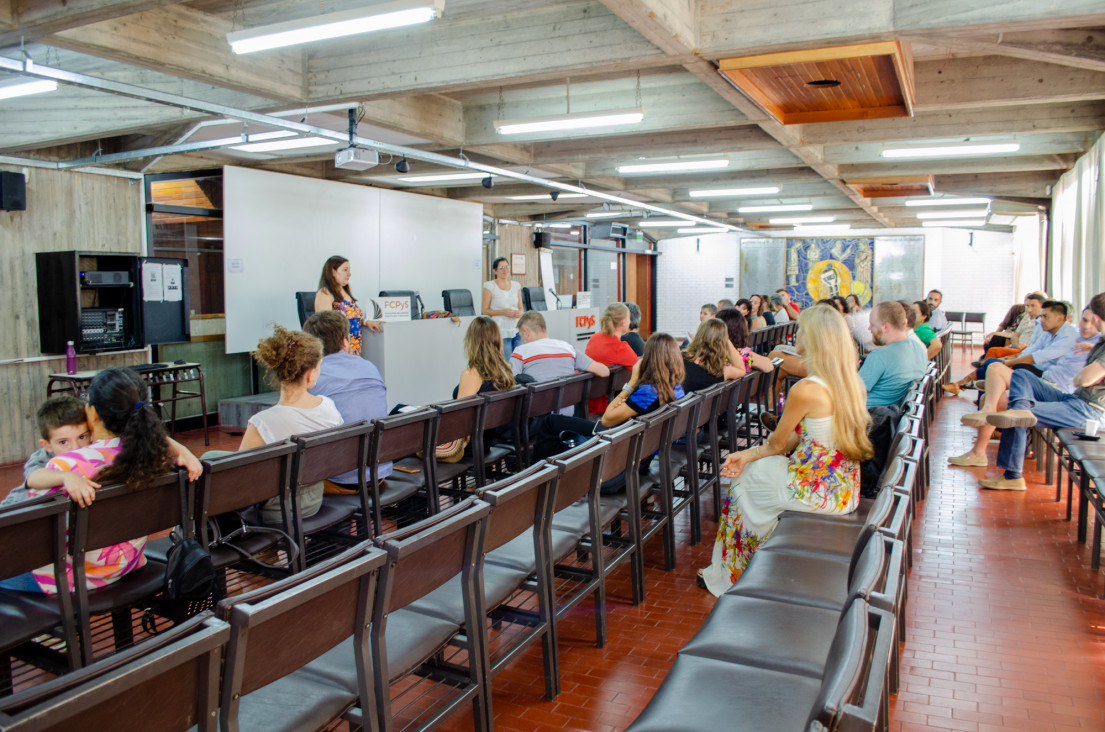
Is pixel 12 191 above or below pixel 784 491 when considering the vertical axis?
above

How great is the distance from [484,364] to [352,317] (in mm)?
2836

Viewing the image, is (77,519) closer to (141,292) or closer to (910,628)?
(910,628)

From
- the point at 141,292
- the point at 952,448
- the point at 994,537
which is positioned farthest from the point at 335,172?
the point at 994,537

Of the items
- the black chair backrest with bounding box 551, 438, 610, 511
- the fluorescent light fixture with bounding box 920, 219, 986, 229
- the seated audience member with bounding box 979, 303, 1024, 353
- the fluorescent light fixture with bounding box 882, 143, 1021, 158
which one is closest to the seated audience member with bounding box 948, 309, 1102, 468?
the fluorescent light fixture with bounding box 882, 143, 1021, 158

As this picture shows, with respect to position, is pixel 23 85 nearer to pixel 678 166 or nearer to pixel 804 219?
pixel 678 166

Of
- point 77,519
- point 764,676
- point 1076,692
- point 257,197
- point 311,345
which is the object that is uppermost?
point 257,197

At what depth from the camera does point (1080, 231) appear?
308 inches

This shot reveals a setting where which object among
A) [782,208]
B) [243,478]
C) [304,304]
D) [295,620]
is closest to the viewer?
[295,620]

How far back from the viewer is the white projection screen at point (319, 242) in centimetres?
831

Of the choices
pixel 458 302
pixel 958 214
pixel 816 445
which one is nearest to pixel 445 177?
pixel 458 302

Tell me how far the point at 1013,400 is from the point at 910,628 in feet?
9.69

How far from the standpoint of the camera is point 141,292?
24.1 ft

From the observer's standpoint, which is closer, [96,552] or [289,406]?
[96,552]

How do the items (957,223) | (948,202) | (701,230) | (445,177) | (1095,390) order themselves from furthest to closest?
(701,230), (957,223), (948,202), (445,177), (1095,390)
